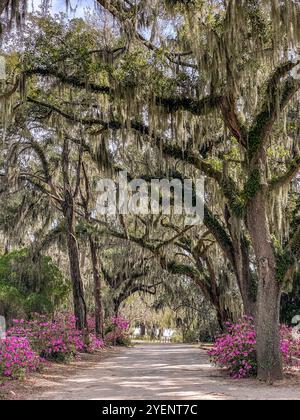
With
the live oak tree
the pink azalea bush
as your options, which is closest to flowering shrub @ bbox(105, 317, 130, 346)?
the pink azalea bush

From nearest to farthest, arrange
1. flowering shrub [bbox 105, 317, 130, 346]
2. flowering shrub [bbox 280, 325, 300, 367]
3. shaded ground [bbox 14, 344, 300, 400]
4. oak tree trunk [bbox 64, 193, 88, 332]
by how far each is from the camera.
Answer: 1. shaded ground [bbox 14, 344, 300, 400]
2. flowering shrub [bbox 280, 325, 300, 367]
3. oak tree trunk [bbox 64, 193, 88, 332]
4. flowering shrub [bbox 105, 317, 130, 346]

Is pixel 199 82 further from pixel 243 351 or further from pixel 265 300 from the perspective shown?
pixel 243 351

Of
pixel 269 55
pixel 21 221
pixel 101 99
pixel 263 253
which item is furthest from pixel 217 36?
pixel 21 221

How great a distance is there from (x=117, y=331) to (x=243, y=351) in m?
15.5

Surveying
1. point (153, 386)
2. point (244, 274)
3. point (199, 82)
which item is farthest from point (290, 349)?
point (199, 82)

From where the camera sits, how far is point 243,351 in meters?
10.0

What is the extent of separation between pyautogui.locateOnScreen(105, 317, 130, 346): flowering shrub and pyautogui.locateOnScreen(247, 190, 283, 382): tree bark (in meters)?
15.1

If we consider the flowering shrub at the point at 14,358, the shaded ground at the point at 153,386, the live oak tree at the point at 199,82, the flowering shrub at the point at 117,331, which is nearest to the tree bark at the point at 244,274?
the live oak tree at the point at 199,82

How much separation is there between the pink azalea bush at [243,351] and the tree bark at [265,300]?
1.68ft

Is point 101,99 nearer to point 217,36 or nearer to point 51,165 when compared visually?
point 217,36

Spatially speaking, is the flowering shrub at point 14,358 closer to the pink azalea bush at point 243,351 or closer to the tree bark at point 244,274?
the pink azalea bush at point 243,351

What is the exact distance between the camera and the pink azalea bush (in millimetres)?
9789

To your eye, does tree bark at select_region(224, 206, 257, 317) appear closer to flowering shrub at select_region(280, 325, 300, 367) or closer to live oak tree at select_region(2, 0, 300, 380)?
flowering shrub at select_region(280, 325, 300, 367)

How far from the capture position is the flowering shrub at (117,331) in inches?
954
